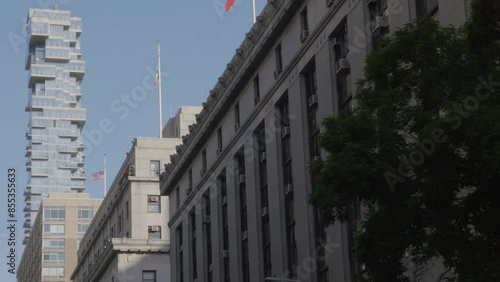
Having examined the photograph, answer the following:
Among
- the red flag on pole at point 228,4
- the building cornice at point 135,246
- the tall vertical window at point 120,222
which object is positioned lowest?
the building cornice at point 135,246

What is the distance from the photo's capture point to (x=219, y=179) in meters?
60.7

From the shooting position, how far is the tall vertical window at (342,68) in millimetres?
42062

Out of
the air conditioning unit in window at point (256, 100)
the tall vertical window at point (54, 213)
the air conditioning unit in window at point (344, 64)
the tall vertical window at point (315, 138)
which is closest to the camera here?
the air conditioning unit in window at point (344, 64)

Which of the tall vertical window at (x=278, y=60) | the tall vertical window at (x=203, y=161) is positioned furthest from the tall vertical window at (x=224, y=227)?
the tall vertical window at (x=278, y=60)

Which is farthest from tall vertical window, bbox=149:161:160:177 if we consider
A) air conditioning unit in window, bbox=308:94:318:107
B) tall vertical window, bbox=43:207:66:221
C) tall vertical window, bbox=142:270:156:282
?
tall vertical window, bbox=43:207:66:221

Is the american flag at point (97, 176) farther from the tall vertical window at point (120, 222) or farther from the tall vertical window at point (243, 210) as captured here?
the tall vertical window at point (243, 210)

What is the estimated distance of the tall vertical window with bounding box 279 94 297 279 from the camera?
48.0 metres

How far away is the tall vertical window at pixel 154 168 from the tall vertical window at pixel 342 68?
43.9m

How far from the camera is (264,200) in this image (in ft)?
173

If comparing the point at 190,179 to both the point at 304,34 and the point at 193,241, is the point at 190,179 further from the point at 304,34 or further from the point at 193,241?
the point at 304,34

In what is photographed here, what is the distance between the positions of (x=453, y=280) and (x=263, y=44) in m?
29.2

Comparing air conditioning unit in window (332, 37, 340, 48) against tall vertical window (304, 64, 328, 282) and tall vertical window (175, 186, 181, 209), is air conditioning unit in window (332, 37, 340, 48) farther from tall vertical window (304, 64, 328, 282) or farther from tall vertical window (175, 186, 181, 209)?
tall vertical window (175, 186, 181, 209)

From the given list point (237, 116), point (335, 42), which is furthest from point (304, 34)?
point (237, 116)

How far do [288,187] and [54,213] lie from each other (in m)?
121
